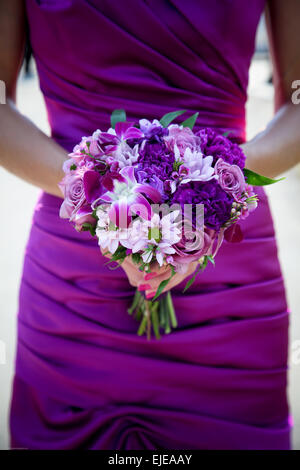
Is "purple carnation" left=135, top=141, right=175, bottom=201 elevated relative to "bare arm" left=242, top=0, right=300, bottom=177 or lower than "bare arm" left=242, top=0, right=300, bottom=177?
lower

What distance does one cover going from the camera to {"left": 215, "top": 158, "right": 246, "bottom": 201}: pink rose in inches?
32.6

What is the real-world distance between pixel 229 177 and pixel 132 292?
0.60 meters

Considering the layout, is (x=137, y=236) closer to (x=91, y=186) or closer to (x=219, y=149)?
(x=91, y=186)

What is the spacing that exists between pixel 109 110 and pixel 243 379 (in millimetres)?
951

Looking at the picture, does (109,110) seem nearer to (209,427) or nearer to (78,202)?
(78,202)

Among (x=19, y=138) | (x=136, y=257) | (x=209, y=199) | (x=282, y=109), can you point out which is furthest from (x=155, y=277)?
(x=282, y=109)

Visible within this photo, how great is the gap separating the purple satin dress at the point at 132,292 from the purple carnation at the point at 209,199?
492 millimetres

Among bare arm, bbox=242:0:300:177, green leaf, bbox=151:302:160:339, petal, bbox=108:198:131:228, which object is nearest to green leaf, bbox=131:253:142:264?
petal, bbox=108:198:131:228

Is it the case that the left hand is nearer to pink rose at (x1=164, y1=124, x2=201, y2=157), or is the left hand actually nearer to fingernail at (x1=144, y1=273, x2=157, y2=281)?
fingernail at (x1=144, y1=273, x2=157, y2=281)

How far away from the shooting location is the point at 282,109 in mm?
1346

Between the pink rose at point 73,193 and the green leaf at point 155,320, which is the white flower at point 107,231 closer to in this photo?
the pink rose at point 73,193

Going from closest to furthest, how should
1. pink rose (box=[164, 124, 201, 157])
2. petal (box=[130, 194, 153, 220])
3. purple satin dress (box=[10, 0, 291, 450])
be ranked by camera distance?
petal (box=[130, 194, 153, 220])
pink rose (box=[164, 124, 201, 157])
purple satin dress (box=[10, 0, 291, 450])

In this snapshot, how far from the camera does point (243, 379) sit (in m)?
1.31

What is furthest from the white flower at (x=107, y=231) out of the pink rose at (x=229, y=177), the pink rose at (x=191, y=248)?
the pink rose at (x=229, y=177)
